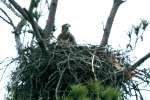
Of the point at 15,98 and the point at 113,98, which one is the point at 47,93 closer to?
the point at 15,98

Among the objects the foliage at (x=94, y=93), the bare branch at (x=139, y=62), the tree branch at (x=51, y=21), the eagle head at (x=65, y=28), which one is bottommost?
the foliage at (x=94, y=93)

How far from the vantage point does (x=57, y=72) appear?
9.36 m

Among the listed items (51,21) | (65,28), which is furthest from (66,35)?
(51,21)

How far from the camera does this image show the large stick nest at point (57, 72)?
364 inches

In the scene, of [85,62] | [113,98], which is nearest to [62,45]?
[85,62]

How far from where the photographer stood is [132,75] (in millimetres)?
9344

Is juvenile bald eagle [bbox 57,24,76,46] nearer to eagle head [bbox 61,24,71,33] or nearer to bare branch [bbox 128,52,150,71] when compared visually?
eagle head [bbox 61,24,71,33]

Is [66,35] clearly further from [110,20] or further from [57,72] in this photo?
[57,72]

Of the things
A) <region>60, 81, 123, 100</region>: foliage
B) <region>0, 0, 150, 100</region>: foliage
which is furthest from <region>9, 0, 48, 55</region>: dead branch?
<region>60, 81, 123, 100</region>: foliage

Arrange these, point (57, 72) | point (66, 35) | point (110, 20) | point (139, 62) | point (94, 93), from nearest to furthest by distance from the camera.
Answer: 1. point (94, 93)
2. point (139, 62)
3. point (57, 72)
4. point (110, 20)
5. point (66, 35)

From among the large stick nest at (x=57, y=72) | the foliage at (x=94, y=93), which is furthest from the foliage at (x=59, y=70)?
the foliage at (x=94, y=93)

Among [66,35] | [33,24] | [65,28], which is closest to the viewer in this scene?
[33,24]

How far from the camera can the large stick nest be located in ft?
30.4

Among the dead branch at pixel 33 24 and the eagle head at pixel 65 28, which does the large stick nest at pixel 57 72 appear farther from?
the eagle head at pixel 65 28
